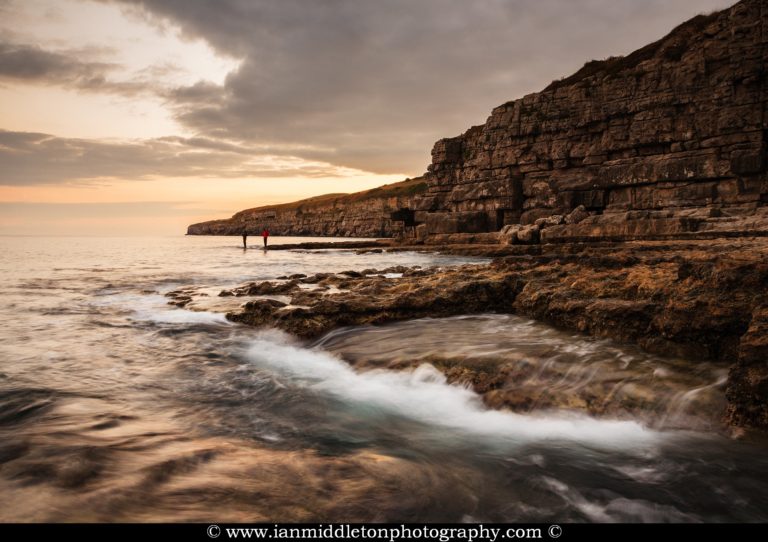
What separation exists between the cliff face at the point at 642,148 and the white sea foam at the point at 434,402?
89.7 feet

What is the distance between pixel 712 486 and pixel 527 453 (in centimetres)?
138

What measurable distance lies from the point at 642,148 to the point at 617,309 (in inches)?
1627

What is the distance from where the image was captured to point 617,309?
597 cm

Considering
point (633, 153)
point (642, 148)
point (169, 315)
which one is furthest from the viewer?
point (633, 153)

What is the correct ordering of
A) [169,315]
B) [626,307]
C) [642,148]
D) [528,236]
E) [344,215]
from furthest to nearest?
1. [344,215]
2. [642,148]
3. [528,236]
4. [169,315]
5. [626,307]

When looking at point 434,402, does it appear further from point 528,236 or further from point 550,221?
point 550,221

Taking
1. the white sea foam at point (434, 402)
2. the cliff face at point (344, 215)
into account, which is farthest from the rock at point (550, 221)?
the cliff face at point (344, 215)

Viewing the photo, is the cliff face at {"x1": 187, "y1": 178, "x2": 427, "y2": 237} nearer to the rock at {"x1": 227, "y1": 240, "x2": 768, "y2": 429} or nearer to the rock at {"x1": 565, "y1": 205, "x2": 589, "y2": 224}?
the rock at {"x1": 565, "y1": 205, "x2": 589, "y2": 224}

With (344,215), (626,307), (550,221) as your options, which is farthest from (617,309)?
(344,215)

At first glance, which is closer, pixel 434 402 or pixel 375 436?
pixel 375 436

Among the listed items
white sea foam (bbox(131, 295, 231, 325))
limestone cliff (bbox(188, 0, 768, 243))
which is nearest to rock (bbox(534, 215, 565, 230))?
limestone cliff (bbox(188, 0, 768, 243))

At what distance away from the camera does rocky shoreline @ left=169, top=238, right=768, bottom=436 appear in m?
3.98

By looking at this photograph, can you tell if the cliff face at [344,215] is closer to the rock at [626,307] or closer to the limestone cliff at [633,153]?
the limestone cliff at [633,153]
